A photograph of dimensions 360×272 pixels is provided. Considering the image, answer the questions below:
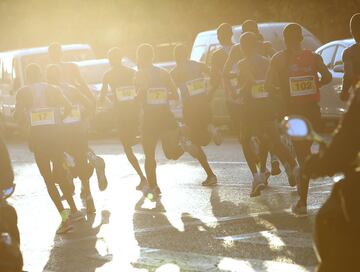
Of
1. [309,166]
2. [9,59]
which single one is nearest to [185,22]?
[9,59]

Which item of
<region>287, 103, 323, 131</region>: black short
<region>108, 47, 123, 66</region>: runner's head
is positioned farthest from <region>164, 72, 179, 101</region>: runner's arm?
<region>287, 103, 323, 131</region>: black short

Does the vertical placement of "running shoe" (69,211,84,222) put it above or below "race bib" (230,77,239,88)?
below

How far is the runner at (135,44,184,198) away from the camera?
13641 mm

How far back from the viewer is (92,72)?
25.6 meters

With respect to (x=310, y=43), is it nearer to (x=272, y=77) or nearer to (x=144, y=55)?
(x=144, y=55)

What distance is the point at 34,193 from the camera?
52.7 feet

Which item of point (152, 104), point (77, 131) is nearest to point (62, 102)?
point (77, 131)

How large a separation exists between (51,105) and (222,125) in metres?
10.9

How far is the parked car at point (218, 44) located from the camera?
69.4 feet

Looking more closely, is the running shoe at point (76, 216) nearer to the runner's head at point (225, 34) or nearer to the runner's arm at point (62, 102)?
the runner's arm at point (62, 102)

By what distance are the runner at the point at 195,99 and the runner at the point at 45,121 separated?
248 cm

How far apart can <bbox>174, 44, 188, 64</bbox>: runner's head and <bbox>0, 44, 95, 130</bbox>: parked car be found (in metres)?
12.0

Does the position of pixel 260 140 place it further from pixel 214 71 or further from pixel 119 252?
pixel 119 252

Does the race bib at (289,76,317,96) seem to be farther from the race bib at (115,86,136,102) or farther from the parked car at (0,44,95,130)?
the parked car at (0,44,95,130)
